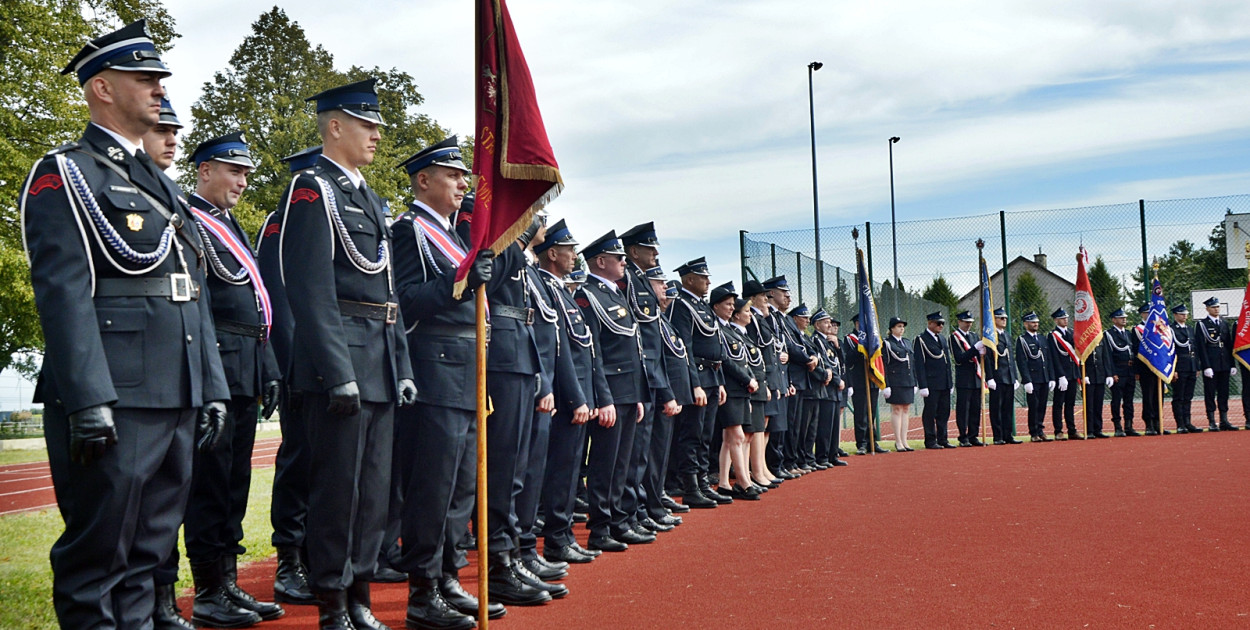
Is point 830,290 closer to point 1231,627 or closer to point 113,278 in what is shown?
point 1231,627

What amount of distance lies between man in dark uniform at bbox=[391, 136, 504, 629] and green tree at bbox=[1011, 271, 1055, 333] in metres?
19.3

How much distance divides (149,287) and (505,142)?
170 cm

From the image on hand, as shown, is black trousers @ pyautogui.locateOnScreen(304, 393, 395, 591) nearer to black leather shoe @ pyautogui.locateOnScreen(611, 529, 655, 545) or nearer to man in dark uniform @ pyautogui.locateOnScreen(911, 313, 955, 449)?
black leather shoe @ pyautogui.locateOnScreen(611, 529, 655, 545)

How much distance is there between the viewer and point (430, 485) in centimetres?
463

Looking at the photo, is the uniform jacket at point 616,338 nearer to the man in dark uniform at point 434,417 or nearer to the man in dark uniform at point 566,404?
the man in dark uniform at point 566,404

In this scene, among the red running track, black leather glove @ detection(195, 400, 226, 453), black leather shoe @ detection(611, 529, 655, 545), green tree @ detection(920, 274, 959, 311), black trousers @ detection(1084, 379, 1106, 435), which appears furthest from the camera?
green tree @ detection(920, 274, 959, 311)

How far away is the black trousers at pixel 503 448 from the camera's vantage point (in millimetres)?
5184

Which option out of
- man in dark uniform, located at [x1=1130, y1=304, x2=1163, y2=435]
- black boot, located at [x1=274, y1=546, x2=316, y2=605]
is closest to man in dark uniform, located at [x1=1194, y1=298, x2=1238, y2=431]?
man in dark uniform, located at [x1=1130, y1=304, x2=1163, y2=435]

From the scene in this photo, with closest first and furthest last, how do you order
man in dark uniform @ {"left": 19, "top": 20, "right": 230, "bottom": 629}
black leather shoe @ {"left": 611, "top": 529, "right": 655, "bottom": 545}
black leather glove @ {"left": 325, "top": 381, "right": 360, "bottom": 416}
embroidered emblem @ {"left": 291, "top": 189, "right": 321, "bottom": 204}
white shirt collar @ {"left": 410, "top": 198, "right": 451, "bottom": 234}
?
man in dark uniform @ {"left": 19, "top": 20, "right": 230, "bottom": 629} → black leather glove @ {"left": 325, "top": 381, "right": 360, "bottom": 416} → embroidered emblem @ {"left": 291, "top": 189, "right": 321, "bottom": 204} → white shirt collar @ {"left": 410, "top": 198, "right": 451, "bottom": 234} → black leather shoe @ {"left": 611, "top": 529, "right": 655, "bottom": 545}

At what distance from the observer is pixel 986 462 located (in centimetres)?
1272

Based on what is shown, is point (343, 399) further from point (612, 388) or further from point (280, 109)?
point (280, 109)

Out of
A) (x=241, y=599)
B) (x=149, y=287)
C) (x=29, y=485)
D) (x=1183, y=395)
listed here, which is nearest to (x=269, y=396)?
(x=241, y=599)

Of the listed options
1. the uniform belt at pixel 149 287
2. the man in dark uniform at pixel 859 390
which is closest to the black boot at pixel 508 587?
the uniform belt at pixel 149 287

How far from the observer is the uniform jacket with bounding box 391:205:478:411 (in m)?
4.64
